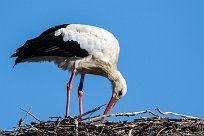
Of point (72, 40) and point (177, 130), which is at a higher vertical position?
point (72, 40)

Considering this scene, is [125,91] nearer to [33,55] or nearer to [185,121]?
[33,55]

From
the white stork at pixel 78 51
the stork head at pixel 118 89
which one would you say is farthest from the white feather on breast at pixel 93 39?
the stork head at pixel 118 89

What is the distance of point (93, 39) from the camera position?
12414 millimetres

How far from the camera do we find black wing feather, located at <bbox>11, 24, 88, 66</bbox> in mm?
12300

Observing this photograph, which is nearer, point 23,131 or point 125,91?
point 23,131

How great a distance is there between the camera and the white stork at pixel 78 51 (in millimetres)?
12367

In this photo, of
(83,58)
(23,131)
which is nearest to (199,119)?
(23,131)

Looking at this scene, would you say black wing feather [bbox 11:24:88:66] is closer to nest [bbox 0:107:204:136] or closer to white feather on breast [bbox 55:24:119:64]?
white feather on breast [bbox 55:24:119:64]

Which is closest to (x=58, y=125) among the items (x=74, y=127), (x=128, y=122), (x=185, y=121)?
(x=74, y=127)

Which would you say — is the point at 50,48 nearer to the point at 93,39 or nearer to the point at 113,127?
the point at 93,39

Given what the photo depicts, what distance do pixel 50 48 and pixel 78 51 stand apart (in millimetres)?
450

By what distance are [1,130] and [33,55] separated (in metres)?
2.83

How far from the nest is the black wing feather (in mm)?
2721

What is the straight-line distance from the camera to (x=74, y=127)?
9383mm
